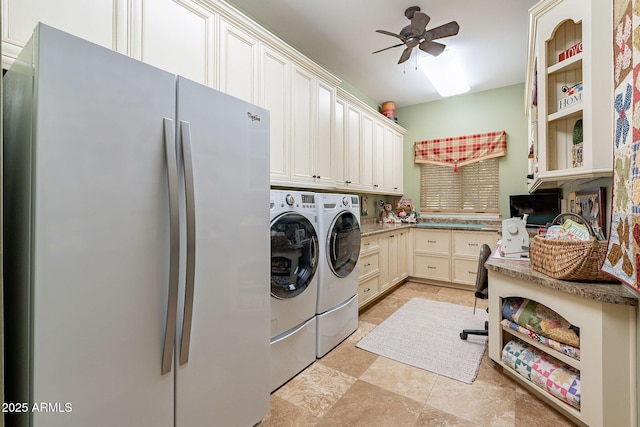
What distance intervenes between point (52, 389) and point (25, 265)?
0.36m

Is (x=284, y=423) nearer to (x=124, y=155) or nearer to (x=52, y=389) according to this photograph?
(x=52, y=389)

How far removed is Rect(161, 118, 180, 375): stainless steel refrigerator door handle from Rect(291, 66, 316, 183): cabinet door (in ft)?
4.75

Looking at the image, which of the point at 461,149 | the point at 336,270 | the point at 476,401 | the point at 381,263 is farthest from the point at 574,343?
the point at 461,149

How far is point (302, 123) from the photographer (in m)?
2.60

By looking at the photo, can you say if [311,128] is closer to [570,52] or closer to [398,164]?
[570,52]

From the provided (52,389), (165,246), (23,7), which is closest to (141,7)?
(23,7)

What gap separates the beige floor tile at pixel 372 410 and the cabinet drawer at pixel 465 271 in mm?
2540

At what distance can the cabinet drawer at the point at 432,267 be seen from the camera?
398cm

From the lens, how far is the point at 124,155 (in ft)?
3.14

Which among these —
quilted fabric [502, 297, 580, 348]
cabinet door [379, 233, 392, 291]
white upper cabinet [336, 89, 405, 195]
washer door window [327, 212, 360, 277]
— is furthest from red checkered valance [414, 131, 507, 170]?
quilted fabric [502, 297, 580, 348]

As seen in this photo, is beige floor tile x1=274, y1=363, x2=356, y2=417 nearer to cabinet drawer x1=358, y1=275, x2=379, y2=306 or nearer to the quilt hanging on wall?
cabinet drawer x1=358, y1=275, x2=379, y2=306

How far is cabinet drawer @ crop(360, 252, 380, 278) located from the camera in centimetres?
300

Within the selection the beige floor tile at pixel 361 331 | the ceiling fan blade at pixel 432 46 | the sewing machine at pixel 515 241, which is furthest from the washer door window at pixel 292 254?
the ceiling fan blade at pixel 432 46

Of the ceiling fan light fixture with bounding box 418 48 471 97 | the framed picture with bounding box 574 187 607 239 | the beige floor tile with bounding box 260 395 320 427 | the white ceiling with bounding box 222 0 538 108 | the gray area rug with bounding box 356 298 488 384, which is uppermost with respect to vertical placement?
the white ceiling with bounding box 222 0 538 108
